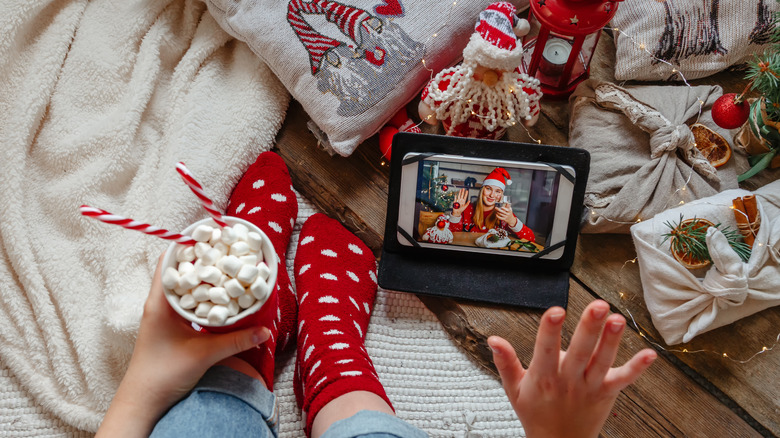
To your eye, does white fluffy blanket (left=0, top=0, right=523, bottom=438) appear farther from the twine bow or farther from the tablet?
the twine bow

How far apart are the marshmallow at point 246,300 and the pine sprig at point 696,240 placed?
619mm

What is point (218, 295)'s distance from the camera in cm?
62

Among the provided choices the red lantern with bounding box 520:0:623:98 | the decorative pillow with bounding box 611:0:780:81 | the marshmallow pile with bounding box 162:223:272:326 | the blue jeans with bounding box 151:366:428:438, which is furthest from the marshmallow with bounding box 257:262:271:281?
the decorative pillow with bounding box 611:0:780:81

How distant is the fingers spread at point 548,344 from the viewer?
1.99 feet

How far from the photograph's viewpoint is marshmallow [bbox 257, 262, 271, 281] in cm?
64

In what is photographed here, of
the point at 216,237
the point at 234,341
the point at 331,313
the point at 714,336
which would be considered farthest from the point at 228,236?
the point at 714,336

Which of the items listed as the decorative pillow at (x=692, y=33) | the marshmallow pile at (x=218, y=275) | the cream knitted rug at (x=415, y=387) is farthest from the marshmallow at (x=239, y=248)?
the decorative pillow at (x=692, y=33)

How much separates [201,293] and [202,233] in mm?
67

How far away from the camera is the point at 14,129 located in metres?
0.98

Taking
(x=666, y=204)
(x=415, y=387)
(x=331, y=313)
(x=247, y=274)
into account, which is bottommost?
(x=415, y=387)

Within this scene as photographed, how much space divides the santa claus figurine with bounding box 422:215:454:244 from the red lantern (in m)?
0.30

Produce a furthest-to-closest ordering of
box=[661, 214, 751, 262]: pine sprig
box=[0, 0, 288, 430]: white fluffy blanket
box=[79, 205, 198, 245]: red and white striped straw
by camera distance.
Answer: box=[0, 0, 288, 430]: white fluffy blanket < box=[661, 214, 751, 262]: pine sprig < box=[79, 205, 198, 245]: red and white striped straw

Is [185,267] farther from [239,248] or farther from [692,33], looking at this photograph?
[692,33]

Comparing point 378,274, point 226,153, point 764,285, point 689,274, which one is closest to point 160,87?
point 226,153
